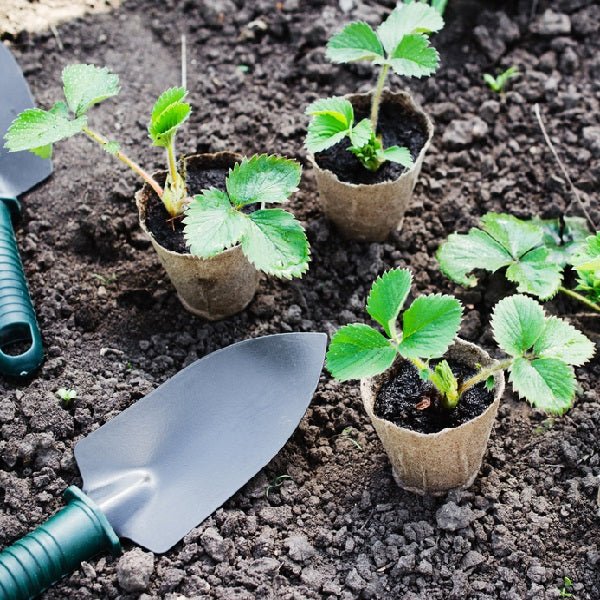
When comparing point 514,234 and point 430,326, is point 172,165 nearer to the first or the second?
point 430,326

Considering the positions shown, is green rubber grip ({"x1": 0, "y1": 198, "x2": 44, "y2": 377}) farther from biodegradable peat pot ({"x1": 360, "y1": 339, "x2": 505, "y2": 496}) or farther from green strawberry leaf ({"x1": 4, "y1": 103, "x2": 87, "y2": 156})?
biodegradable peat pot ({"x1": 360, "y1": 339, "x2": 505, "y2": 496})

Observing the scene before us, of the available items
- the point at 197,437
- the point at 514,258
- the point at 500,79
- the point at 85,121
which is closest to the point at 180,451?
the point at 197,437

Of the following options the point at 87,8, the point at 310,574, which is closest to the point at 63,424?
the point at 310,574

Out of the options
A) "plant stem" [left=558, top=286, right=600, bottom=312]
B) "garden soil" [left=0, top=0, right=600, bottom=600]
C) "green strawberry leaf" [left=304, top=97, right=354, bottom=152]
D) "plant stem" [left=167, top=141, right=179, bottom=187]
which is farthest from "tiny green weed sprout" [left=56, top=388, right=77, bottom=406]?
"plant stem" [left=558, top=286, right=600, bottom=312]

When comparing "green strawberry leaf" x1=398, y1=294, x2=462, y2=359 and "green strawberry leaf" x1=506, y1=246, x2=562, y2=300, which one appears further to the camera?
"green strawberry leaf" x1=506, y1=246, x2=562, y2=300

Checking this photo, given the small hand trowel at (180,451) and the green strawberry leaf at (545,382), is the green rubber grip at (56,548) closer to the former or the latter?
the small hand trowel at (180,451)

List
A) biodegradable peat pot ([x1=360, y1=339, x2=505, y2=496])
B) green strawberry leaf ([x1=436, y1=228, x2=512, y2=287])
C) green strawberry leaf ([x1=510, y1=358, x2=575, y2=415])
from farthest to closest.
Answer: green strawberry leaf ([x1=436, y1=228, x2=512, y2=287])
biodegradable peat pot ([x1=360, y1=339, x2=505, y2=496])
green strawberry leaf ([x1=510, y1=358, x2=575, y2=415])

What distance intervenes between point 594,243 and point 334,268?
0.58m

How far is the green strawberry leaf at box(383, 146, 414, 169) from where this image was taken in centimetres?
176

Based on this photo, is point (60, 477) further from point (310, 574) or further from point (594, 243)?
point (594, 243)

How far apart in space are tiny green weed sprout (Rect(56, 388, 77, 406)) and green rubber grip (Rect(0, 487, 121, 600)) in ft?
0.70

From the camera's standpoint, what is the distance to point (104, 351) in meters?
1.81

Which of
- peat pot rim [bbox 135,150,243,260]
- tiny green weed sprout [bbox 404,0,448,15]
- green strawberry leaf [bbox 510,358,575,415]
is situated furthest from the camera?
tiny green weed sprout [bbox 404,0,448,15]

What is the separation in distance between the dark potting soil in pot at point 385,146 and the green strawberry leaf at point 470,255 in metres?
0.19
